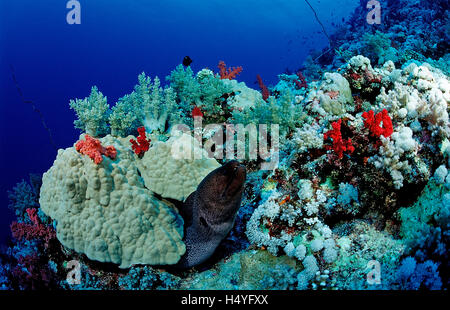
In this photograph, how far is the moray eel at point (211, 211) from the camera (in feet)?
9.48

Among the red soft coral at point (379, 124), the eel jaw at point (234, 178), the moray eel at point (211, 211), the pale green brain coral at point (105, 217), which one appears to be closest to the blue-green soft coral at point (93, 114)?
the pale green brain coral at point (105, 217)

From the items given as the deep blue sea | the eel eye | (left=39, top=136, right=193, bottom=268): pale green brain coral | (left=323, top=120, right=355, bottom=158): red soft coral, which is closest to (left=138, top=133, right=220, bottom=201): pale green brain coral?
(left=39, top=136, right=193, bottom=268): pale green brain coral

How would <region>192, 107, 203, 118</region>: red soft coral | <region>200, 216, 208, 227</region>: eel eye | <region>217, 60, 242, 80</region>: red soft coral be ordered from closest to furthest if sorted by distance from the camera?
<region>200, 216, 208, 227</region>: eel eye, <region>192, 107, 203, 118</region>: red soft coral, <region>217, 60, 242, 80</region>: red soft coral

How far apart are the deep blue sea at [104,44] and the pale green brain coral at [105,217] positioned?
52.1 meters

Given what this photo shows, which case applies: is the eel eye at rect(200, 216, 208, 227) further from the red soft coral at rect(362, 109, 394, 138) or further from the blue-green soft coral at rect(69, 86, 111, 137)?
the blue-green soft coral at rect(69, 86, 111, 137)

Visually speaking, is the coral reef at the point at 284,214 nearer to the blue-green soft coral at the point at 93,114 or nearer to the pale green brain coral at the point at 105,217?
the pale green brain coral at the point at 105,217

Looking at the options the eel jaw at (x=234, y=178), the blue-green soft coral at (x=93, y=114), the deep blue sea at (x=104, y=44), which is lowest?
the eel jaw at (x=234, y=178)

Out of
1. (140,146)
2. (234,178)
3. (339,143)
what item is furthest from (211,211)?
(339,143)

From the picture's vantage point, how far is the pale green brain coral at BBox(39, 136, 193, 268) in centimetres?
317

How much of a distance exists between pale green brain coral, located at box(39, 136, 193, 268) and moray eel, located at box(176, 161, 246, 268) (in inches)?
8.4

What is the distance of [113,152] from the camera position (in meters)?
3.61

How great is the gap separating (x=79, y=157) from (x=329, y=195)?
3436 mm
